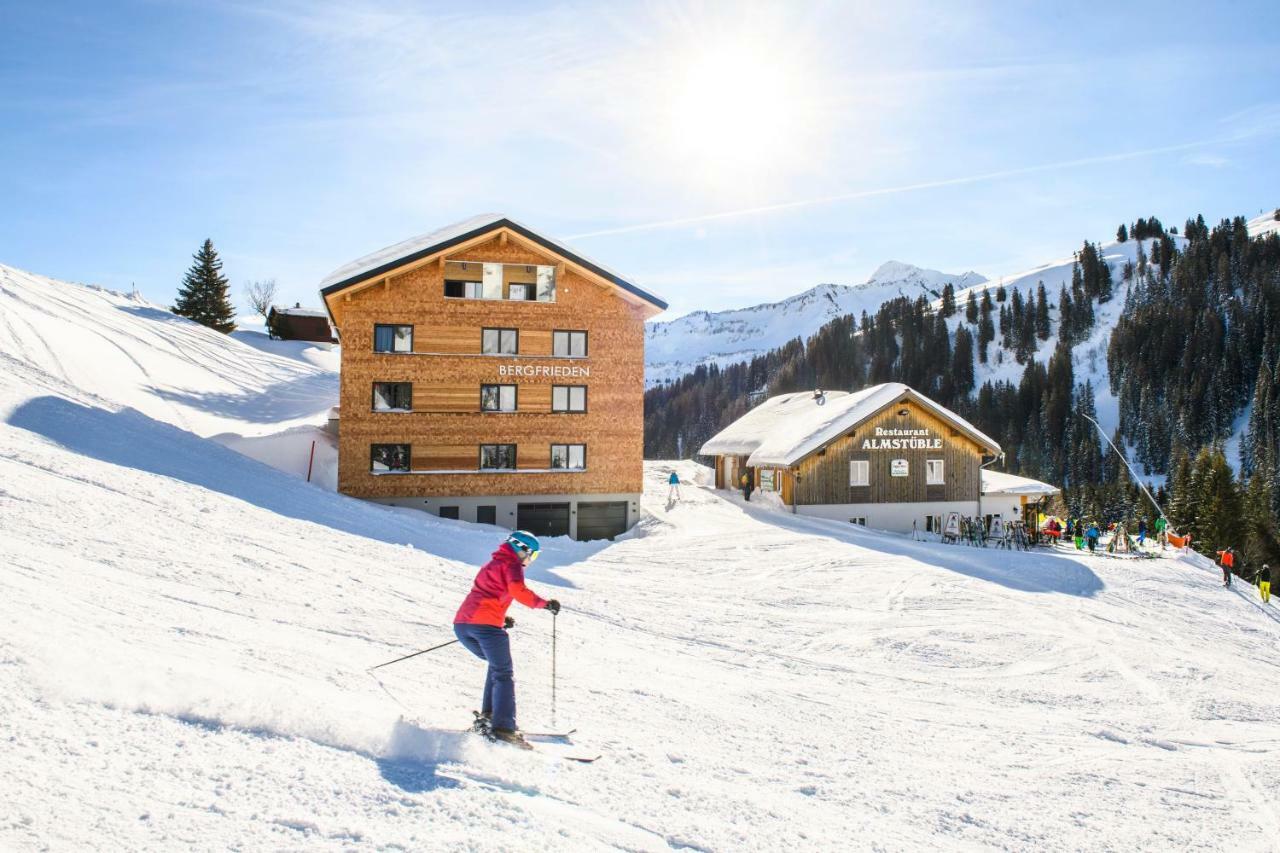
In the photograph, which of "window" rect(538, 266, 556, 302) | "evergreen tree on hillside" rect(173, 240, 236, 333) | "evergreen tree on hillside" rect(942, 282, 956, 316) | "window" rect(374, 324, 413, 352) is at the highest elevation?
"evergreen tree on hillside" rect(942, 282, 956, 316)

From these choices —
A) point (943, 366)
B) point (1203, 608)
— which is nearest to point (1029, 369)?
point (943, 366)

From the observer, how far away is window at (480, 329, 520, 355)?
27219 millimetres

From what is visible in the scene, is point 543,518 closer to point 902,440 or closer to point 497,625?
point 902,440

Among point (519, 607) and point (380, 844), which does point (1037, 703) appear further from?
point (380, 844)

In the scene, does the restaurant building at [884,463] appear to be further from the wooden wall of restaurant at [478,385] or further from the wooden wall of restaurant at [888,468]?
the wooden wall of restaurant at [478,385]

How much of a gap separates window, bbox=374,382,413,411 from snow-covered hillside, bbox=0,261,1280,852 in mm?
7045

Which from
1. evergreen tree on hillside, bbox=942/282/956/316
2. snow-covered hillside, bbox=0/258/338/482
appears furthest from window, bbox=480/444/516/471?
evergreen tree on hillside, bbox=942/282/956/316

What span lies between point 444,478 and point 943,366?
164m

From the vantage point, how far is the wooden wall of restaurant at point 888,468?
33875 mm

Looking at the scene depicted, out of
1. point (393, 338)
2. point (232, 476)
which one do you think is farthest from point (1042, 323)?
point (232, 476)

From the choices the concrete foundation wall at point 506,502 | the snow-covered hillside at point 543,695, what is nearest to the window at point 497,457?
the concrete foundation wall at point 506,502

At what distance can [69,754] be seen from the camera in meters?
4.48

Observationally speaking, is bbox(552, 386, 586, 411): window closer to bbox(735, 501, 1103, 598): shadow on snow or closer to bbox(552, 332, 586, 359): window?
bbox(552, 332, 586, 359): window

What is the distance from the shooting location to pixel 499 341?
27.4 m
